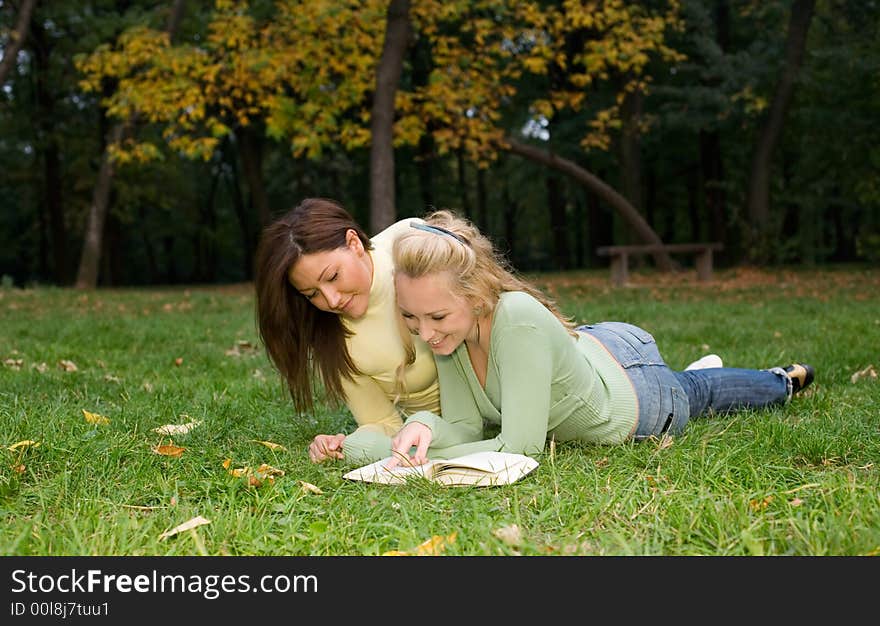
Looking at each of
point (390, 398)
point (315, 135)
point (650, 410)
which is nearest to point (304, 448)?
point (390, 398)

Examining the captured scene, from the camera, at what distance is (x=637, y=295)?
11.6 m

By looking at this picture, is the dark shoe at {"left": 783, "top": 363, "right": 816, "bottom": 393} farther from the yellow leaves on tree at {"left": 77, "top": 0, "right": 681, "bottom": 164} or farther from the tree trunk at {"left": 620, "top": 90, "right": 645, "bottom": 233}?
the tree trunk at {"left": 620, "top": 90, "right": 645, "bottom": 233}

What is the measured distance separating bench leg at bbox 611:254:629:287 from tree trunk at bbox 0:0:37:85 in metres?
10.4

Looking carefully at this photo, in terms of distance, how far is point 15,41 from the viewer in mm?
13922

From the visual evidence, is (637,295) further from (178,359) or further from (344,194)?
(344,194)

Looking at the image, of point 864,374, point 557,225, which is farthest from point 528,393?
point 557,225

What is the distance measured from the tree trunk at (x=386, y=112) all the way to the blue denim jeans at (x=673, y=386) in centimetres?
822

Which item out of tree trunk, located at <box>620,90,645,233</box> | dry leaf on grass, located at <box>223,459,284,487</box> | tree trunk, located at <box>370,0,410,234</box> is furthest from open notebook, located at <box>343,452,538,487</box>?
tree trunk, located at <box>620,90,645,233</box>

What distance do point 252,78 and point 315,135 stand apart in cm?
150

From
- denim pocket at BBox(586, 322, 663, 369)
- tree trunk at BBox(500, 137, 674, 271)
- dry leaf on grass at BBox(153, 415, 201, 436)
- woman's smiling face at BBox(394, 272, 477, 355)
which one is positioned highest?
tree trunk at BBox(500, 137, 674, 271)

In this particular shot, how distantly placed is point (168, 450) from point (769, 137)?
630 inches

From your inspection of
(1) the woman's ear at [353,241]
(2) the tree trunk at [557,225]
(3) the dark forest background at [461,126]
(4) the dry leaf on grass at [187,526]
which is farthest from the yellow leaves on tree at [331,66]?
(2) the tree trunk at [557,225]

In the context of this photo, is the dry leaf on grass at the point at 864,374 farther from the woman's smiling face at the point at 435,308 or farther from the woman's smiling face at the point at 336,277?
the woman's smiling face at the point at 336,277

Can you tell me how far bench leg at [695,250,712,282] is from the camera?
14438 mm
